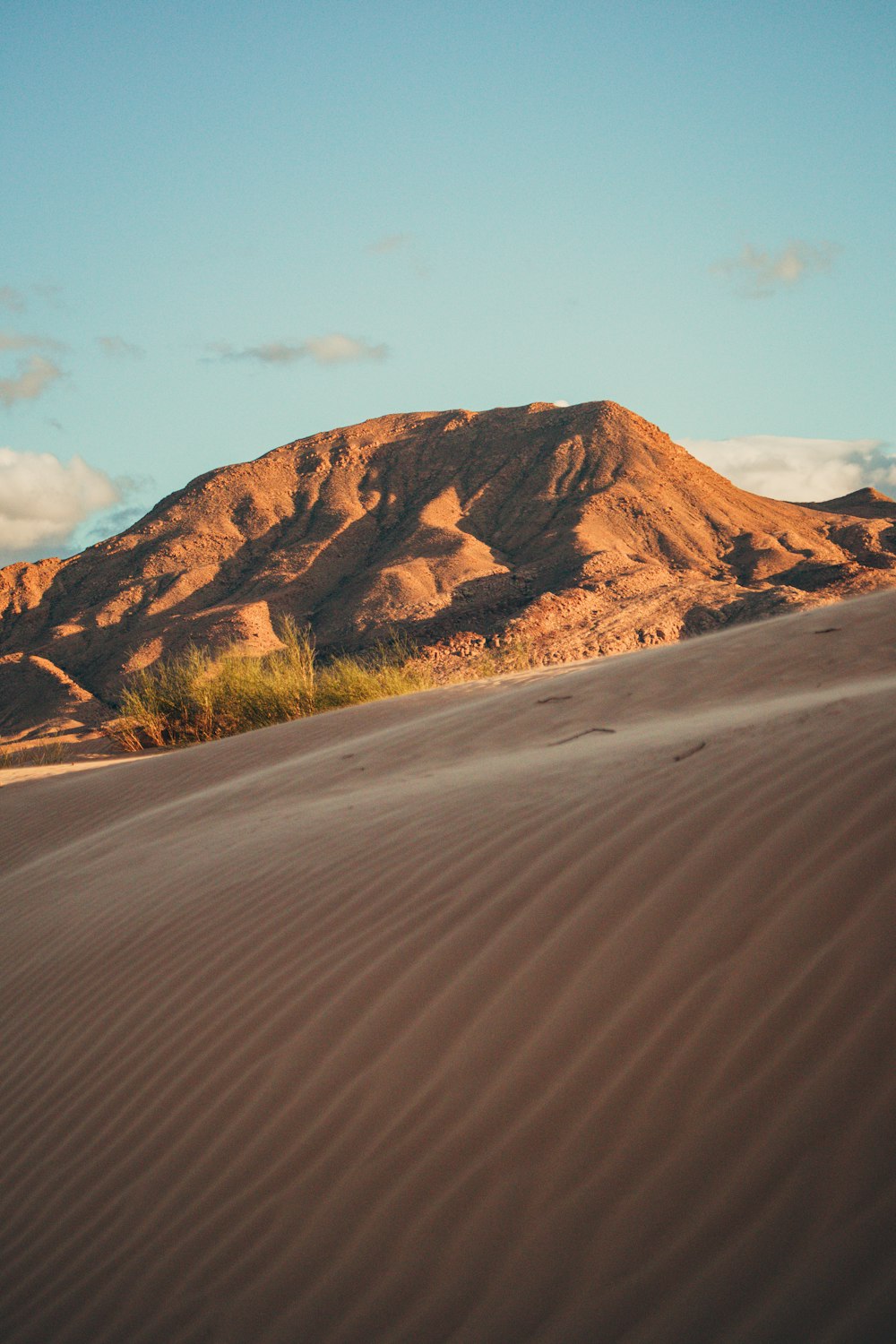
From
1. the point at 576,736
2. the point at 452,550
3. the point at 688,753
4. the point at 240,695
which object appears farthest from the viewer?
the point at 452,550

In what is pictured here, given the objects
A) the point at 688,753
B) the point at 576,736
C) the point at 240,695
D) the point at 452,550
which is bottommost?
the point at 576,736

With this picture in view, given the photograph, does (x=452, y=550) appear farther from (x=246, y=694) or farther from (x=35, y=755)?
(x=246, y=694)

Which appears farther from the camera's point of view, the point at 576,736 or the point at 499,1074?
the point at 576,736

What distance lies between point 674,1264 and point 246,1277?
0.91 m

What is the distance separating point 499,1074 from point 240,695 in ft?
46.0

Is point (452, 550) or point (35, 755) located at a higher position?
point (452, 550)

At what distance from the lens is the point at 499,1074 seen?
2.32 meters

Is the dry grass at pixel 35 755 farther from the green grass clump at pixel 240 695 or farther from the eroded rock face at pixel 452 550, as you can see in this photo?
the eroded rock face at pixel 452 550

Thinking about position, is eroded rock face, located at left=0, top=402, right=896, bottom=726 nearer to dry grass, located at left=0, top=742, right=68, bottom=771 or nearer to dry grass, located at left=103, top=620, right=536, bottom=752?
dry grass, located at left=103, top=620, right=536, bottom=752

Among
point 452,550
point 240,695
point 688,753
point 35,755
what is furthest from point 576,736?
point 452,550

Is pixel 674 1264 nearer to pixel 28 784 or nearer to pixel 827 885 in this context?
pixel 827 885

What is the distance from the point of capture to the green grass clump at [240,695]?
15.0 m

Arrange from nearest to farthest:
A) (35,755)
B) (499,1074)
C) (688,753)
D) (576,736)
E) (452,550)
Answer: (499,1074) < (688,753) < (576,736) < (35,755) < (452,550)

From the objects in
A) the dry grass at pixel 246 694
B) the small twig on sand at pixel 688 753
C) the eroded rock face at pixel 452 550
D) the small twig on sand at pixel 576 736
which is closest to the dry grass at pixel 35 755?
the dry grass at pixel 246 694
